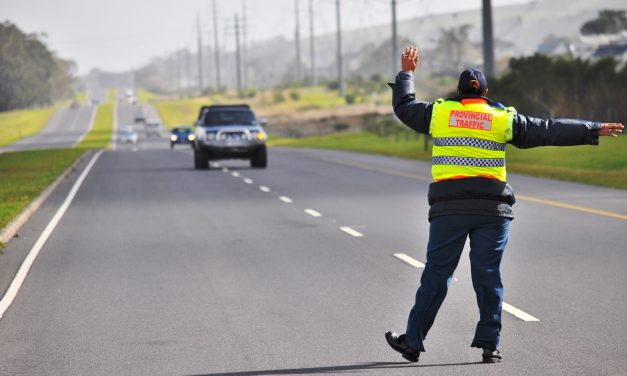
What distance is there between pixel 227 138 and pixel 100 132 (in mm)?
101877

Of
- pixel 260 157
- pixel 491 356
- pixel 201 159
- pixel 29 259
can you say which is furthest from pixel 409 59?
pixel 260 157

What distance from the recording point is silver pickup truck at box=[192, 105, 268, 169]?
4078 cm

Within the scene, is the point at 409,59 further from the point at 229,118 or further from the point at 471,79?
the point at 229,118

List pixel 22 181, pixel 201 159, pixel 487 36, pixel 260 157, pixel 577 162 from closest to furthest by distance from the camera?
1. pixel 22 181
2. pixel 577 162
3. pixel 201 159
4. pixel 260 157
5. pixel 487 36

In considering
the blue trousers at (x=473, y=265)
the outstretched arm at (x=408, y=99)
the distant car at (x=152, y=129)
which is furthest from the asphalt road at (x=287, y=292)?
the distant car at (x=152, y=129)

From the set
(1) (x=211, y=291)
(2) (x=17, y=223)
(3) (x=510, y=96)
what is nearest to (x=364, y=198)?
(2) (x=17, y=223)

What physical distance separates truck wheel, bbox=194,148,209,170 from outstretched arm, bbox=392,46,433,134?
32592 millimetres

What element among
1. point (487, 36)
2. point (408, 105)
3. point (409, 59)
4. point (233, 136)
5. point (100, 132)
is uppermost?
point (487, 36)

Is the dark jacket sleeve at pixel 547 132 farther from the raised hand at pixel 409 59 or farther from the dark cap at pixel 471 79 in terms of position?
the raised hand at pixel 409 59

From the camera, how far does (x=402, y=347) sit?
→ 342 inches

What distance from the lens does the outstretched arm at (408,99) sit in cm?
856

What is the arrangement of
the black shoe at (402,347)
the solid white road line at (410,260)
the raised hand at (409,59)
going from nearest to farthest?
1. the raised hand at (409,59)
2. the black shoe at (402,347)
3. the solid white road line at (410,260)

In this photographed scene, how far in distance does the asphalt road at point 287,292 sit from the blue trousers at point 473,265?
26cm

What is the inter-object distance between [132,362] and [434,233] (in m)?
2.10
